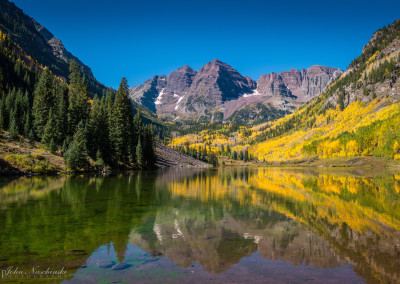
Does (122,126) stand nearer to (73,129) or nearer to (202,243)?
(73,129)

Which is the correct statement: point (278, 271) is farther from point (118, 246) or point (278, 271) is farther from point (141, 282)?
point (118, 246)

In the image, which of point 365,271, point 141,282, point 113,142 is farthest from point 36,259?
point 113,142

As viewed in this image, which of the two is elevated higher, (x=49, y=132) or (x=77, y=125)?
(x=77, y=125)

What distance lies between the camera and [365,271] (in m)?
10.0

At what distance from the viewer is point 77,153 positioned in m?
63.5

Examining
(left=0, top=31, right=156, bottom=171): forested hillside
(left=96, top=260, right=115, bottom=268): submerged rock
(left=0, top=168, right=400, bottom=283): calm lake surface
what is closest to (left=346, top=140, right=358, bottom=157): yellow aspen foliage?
(left=0, top=31, right=156, bottom=171): forested hillside

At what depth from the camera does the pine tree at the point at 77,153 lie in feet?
204

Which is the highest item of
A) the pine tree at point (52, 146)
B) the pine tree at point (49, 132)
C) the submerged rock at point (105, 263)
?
the pine tree at point (49, 132)

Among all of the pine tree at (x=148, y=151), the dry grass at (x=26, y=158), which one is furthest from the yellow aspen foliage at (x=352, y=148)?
the dry grass at (x=26, y=158)

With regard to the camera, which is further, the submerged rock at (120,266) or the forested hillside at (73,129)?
the forested hillside at (73,129)

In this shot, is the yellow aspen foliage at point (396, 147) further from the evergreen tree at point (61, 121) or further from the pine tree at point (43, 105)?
the pine tree at point (43, 105)

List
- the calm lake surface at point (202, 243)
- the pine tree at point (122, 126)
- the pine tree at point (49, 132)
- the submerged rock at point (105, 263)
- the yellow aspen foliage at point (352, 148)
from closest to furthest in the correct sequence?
1. the calm lake surface at point (202, 243)
2. the submerged rock at point (105, 263)
3. the pine tree at point (49, 132)
4. the pine tree at point (122, 126)
5. the yellow aspen foliage at point (352, 148)

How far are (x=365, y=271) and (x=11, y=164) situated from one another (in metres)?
63.4

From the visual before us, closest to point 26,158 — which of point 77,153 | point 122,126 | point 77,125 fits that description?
point 77,153
